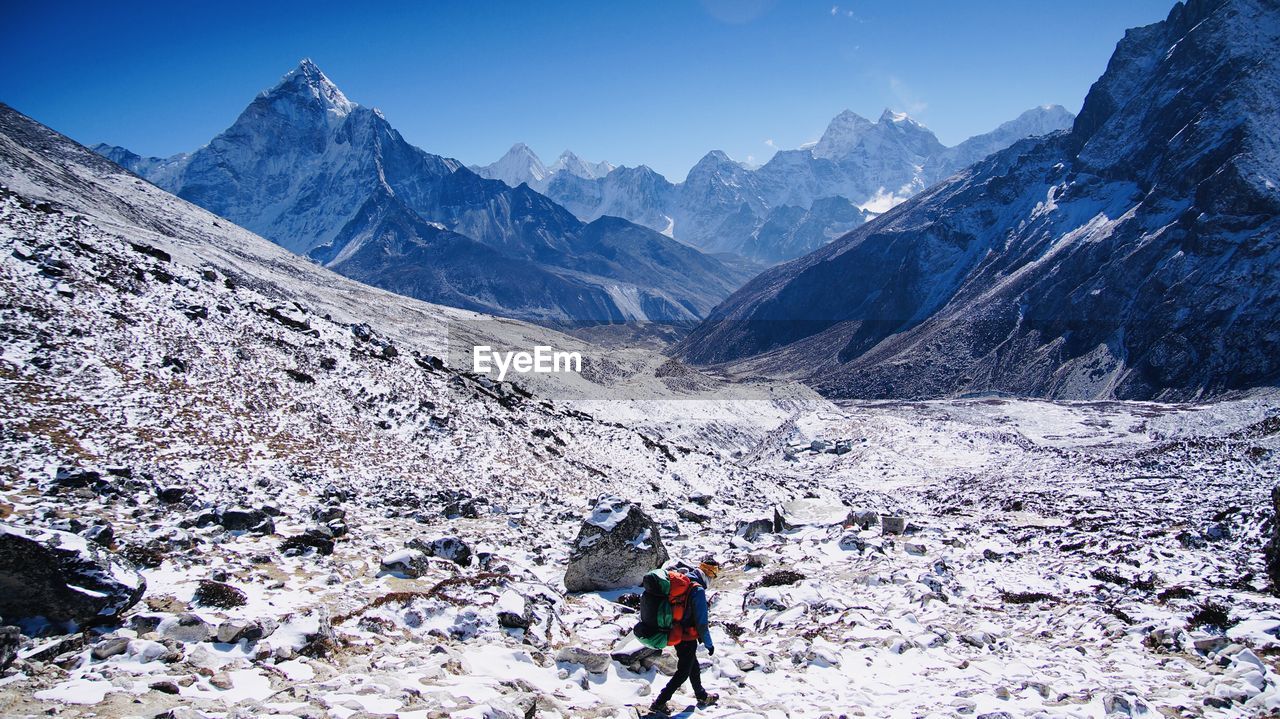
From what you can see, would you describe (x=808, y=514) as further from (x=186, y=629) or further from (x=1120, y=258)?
(x=1120, y=258)

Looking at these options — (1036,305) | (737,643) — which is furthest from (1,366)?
(1036,305)

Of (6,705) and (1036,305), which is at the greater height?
(1036,305)

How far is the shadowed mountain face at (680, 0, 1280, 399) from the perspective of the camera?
322ft

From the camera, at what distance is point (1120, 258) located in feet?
389

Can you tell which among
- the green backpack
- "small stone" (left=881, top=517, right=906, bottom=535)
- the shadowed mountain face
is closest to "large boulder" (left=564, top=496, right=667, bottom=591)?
the green backpack

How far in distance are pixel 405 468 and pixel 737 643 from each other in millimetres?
16476

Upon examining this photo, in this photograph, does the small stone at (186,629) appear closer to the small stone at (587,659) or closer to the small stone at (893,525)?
the small stone at (587,659)

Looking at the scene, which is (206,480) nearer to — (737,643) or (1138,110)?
(737,643)

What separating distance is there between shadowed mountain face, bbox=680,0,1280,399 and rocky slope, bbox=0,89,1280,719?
257 ft

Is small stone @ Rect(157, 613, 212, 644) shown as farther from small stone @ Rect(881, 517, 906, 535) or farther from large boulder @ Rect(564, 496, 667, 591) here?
small stone @ Rect(881, 517, 906, 535)

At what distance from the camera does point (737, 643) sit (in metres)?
11.3

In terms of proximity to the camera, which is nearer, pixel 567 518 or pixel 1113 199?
pixel 567 518

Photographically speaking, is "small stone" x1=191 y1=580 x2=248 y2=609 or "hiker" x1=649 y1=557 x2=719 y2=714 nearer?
"hiker" x1=649 y1=557 x2=719 y2=714

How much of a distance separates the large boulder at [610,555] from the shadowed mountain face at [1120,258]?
372 feet
